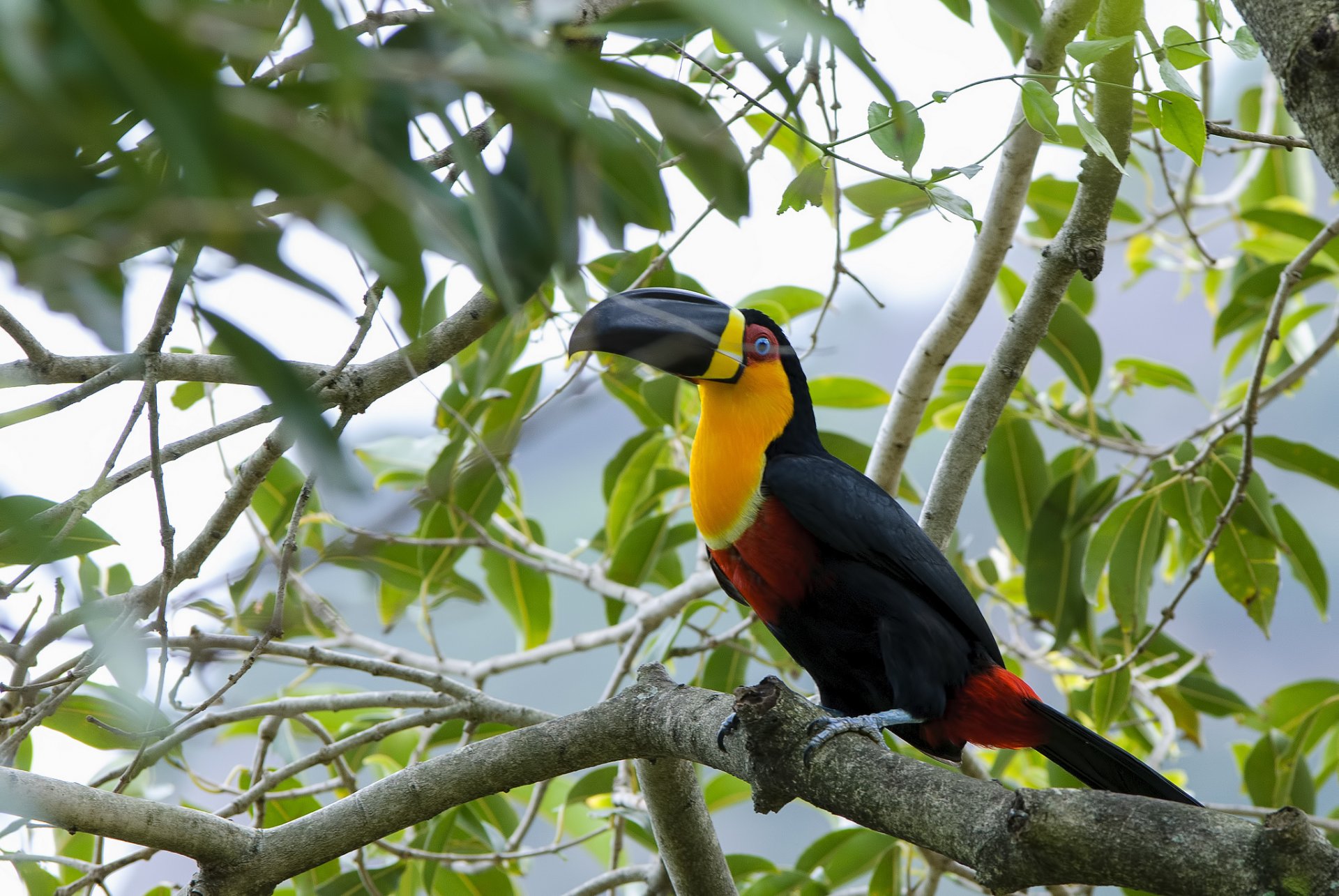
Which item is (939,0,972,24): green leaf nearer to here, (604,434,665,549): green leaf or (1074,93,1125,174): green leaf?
(1074,93,1125,174): green leaf

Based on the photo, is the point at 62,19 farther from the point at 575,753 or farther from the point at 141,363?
the point at 575,753

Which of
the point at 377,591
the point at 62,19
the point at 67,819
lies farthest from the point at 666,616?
the point at 62,19

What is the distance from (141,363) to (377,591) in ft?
5.80

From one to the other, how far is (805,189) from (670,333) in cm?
44

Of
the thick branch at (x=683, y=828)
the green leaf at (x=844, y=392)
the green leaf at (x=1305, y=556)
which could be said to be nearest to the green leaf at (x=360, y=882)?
the thick branch at (x=683, y=828)

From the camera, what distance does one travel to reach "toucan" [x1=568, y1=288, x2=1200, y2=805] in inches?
78.2

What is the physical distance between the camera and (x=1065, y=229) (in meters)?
1.78

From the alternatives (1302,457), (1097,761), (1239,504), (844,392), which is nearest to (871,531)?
(1097,761)

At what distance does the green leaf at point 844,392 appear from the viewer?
2742mm

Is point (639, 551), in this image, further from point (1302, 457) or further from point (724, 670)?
point (1302, 457)

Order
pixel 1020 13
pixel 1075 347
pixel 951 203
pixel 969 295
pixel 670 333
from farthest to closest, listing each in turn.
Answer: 1. pixel 1075 347
2. pixel 969 295
3. pixel 670 333
4. pixel 951 203
5. pixel 1020 13

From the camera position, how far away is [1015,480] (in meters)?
2.85

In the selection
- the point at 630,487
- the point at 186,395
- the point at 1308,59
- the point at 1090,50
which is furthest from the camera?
the point at 630,487

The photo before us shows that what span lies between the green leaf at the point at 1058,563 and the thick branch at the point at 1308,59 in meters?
1.70
